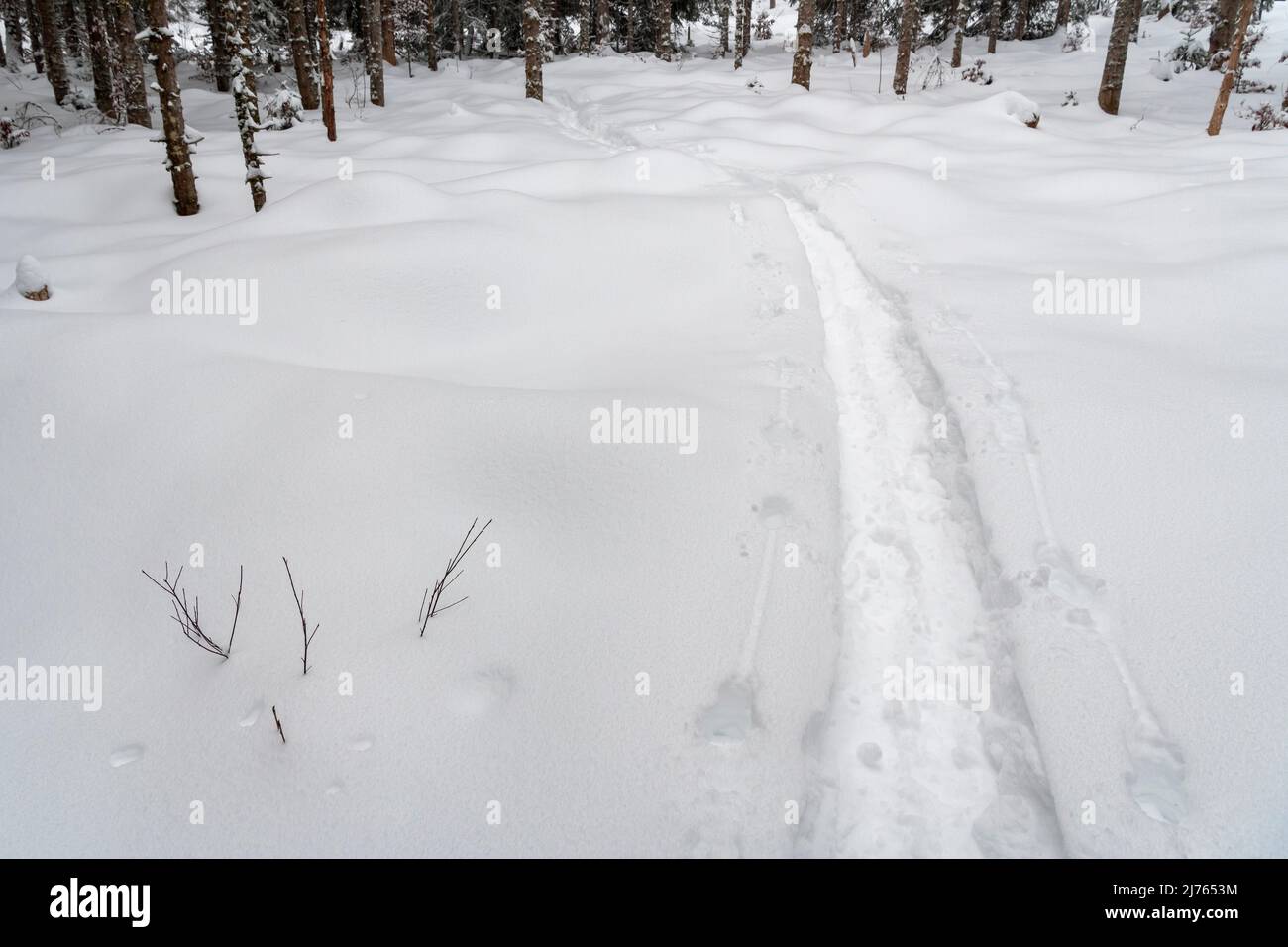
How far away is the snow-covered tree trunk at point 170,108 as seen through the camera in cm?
680

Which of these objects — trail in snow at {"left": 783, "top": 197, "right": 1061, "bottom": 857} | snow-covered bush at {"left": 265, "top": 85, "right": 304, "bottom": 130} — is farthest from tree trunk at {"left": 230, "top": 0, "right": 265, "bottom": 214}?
trail in snow at {"left": 783, "top": 197, "right": 1061, "bottom": 857}

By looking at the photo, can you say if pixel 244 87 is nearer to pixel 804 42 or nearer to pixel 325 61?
pixel 325 61

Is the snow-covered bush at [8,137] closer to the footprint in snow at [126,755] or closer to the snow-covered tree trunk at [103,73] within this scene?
the snow-covered tree trunk at [103,73]

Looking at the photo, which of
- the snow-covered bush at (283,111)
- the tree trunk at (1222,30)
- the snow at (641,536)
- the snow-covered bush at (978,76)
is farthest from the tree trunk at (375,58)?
the tree trunk at (1222,30)

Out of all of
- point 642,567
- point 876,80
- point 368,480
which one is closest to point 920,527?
point 642,567

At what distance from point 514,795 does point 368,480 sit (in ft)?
6.39

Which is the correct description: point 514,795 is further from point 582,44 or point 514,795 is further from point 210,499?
point 582,44

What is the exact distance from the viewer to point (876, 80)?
18719mm

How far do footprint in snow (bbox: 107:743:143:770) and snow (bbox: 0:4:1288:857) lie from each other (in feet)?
0.04

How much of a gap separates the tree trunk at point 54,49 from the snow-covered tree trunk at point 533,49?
33.8 feet

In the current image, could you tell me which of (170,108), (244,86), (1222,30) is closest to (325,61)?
(170,108)

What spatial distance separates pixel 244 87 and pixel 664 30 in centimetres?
1983

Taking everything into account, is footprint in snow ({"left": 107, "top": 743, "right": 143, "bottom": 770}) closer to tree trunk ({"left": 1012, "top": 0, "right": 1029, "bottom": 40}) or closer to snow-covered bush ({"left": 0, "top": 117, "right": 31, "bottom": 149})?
snow-covered bush ({"left": 0, "top": 117, "right": 31, "bottom": 149})

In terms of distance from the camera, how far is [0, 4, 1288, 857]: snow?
2418 millimetres
